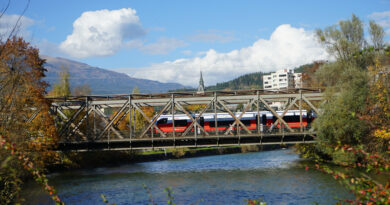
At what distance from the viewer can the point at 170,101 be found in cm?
3766

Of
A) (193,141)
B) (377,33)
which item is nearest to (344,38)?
(377,33)

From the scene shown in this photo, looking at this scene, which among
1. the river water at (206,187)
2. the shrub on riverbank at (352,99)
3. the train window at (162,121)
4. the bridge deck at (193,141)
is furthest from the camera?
the train window at (162,121)

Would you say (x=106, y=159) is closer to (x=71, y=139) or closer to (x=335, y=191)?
(x=71, y=139)

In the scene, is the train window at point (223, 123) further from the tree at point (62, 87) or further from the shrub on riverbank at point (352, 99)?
the tree at point (62, 87)

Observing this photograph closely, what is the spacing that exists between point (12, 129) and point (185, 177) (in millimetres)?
15569

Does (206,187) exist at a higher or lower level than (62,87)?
lower

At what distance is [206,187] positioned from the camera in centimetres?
2864

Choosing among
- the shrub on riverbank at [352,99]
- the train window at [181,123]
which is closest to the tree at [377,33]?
the shrub on riverbank at [352,99]

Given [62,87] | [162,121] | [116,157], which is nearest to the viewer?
[162,121]

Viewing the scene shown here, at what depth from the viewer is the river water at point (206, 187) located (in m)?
24.3

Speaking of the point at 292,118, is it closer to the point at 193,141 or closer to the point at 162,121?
the point at 193,141

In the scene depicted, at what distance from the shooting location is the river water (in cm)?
2430

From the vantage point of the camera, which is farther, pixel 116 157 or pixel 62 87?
pixel 62 87

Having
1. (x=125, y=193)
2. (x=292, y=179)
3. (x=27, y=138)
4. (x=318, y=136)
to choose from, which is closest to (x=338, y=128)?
(x=318, y=136)
